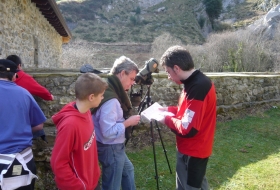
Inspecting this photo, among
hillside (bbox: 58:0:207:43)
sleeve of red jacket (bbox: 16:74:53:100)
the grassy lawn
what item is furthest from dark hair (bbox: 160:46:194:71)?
hillside (bbox: 58:0:207:43)

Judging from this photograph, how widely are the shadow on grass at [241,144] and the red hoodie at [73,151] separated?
7.66ft

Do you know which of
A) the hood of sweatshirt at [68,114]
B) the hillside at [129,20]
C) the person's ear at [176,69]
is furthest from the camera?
the hillside at [129,20]

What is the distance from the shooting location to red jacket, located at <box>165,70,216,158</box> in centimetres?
210

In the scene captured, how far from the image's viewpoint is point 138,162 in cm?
429

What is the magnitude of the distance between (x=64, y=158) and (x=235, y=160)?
11.9 ft

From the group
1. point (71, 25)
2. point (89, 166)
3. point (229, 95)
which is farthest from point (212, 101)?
point (71, 25)

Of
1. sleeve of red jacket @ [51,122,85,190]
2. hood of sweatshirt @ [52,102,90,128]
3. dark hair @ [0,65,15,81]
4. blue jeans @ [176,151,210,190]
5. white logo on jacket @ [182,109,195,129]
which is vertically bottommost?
blue jeans @ [176,151,210,190]

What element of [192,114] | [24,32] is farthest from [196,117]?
[24,32]

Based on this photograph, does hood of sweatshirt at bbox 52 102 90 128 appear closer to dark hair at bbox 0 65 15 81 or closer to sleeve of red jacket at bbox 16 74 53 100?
dark hair at bbox 0 65 15 81

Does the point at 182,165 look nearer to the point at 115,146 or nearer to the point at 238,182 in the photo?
the point at 115,146

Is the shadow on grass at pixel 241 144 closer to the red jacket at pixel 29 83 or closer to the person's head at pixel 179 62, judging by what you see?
the person's head at pixel 179 62

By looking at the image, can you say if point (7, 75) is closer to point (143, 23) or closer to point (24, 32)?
point (24, 32)

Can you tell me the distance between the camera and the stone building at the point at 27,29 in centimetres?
523

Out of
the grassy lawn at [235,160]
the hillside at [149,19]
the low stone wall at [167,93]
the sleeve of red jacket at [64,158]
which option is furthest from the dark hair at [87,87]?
the hillside at [149,19]
